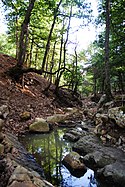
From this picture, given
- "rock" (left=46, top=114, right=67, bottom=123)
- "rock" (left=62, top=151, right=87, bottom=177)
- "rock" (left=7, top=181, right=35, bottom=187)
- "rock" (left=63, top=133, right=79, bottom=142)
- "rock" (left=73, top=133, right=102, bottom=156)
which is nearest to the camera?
"rock" (left=7, top=181, right=35, bottom=187)

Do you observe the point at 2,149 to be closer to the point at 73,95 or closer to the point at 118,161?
the point at 118,161

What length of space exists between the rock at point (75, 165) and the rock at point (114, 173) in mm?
509

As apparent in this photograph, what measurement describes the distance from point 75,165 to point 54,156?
1.17 meters

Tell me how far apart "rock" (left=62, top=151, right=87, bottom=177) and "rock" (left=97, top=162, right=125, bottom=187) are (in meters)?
0.51

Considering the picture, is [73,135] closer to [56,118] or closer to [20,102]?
[56,118]

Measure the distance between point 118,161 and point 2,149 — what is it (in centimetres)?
295

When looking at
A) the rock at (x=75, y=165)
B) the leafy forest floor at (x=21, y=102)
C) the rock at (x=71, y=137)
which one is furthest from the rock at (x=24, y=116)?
the rock at (x=75, y=165)

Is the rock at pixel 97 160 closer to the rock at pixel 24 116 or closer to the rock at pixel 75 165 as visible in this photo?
the rock at pixel 75 165

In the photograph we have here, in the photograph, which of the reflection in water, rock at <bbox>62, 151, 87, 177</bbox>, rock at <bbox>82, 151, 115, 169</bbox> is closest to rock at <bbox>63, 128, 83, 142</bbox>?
the reflection in water

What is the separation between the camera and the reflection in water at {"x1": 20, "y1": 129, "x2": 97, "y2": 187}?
5.58 meters

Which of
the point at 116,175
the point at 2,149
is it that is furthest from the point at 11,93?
the point at 116,175

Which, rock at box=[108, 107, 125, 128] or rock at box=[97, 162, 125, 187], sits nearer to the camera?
rock at box=[97, 162, 125, 187]

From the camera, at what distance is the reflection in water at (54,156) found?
5582 mm

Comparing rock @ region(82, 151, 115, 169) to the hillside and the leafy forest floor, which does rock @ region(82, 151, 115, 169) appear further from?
the hillside
